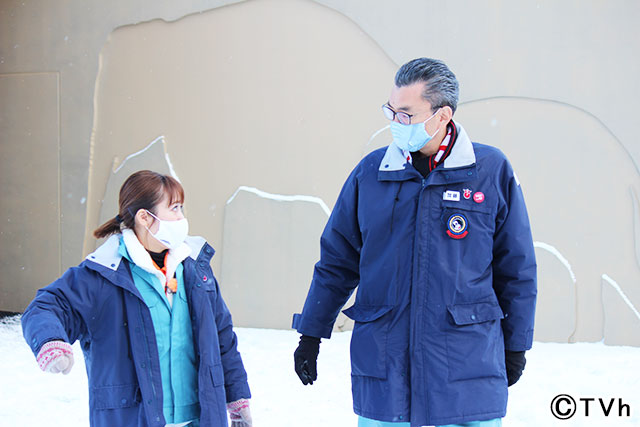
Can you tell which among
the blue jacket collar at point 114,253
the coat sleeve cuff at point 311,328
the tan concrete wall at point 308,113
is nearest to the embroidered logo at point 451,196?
the coat sleeve cuff at point 311,328

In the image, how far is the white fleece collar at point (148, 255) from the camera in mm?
2094

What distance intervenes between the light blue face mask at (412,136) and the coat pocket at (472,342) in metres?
0.55

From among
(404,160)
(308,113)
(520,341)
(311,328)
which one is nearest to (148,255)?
(311,328)

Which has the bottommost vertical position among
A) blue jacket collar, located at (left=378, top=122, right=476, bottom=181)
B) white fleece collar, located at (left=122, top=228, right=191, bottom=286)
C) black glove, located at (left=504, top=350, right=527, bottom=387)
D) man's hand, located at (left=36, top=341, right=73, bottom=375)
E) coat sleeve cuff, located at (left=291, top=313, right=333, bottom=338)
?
black glove, located at (left=504, top=350, right=527, bottom=387)

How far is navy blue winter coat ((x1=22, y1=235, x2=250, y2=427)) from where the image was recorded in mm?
1974

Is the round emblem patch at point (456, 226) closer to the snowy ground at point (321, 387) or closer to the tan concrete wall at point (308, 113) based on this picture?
the snowy ground at point (321, 387)

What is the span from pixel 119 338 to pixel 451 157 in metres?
1.17

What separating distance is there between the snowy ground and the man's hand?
207 cm

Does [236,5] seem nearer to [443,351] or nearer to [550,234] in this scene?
[550,234]

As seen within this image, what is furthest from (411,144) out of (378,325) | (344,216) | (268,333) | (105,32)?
(105,32)

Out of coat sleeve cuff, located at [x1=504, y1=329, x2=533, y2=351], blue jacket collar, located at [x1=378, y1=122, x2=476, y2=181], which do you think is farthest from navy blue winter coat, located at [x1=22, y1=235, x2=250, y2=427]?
coat sleeve cuff, located at [x1=504, y1=329, x2=533, y2=351]

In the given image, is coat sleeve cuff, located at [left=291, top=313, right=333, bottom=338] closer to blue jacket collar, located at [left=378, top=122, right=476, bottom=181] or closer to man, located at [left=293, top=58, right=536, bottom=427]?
man, located at [left=293, top=58, right=536, bottom=427]

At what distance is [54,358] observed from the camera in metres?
1.72

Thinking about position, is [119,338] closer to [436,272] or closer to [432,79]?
[436,272]
